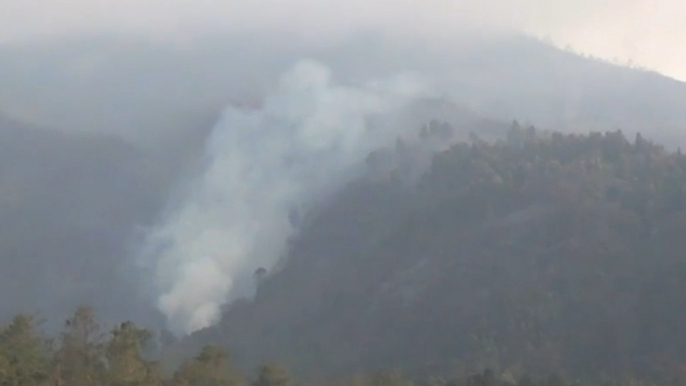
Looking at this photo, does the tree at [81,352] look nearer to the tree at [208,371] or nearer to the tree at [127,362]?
the tree at [127,362]

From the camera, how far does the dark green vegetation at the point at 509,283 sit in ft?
453

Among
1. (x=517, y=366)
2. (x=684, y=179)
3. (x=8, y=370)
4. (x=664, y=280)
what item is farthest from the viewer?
(x=684, y=179)

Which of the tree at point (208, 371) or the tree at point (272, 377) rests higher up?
the tree at point (208, 371)

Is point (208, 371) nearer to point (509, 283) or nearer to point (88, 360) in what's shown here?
point (88, 360)

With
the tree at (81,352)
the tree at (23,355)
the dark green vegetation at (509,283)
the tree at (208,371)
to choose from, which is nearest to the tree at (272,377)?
the tree at (208,371)

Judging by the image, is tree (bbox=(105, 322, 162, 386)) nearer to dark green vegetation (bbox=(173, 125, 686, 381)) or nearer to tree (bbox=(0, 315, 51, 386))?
tree (bbox=(0, 315, 51, 386))

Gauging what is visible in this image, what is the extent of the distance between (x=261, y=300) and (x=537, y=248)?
56.2 m

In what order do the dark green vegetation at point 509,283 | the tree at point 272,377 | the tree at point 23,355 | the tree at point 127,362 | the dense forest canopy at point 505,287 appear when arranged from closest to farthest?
the tree at point 23,355 < the tree at point 127,362 < the tree at point 272,377 < the dense forest canopy at point 505,287 < the dark green vegetation at point 509,283

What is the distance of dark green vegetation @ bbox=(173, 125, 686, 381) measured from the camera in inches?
5433

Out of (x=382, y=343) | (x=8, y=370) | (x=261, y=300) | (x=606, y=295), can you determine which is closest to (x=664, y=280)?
(x=606, y=295)

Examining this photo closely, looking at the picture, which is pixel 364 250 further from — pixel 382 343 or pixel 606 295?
pixel 606 295

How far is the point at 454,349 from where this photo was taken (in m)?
146

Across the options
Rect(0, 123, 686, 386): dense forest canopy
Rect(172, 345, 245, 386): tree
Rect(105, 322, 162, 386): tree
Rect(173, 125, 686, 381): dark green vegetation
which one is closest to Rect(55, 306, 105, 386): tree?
Rect(105, 322, 162, 386): tree

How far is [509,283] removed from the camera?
15800 cm
